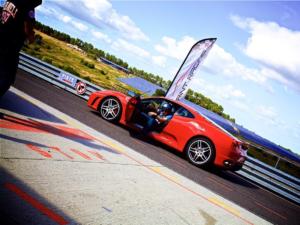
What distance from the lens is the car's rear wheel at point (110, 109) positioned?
30.5 feet

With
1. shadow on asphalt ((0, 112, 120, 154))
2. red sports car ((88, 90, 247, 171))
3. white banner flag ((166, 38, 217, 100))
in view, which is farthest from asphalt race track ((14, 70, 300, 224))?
white banner flag ((166, 38, 217, 100))

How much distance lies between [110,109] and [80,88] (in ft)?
18.8

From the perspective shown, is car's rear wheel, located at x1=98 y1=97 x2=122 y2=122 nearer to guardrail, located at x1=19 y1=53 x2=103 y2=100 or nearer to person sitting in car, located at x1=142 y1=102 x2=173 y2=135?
person sitting in car, located at x1=142 y1=102 x2=173 y2=135

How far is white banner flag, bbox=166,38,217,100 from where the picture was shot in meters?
13.2

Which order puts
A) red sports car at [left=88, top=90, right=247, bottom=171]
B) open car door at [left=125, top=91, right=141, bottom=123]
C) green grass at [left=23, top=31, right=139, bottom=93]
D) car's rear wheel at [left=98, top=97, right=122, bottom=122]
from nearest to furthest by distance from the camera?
red sports car at [left=88, top=90, right=247, bottom=171] < open car door at [left=125, top=91, right=141, bottom=123] < car's rear wheel at [left=98, top=97, right=122, bottom=122] < green grass at [left=23, top=31, right=139, bottom=93]

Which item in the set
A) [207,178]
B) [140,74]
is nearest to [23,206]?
[207,178]

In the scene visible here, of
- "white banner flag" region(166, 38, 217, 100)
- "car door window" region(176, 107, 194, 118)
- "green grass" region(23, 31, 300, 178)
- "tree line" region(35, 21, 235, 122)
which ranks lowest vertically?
"green grass" region(23, 31, 300, 178)

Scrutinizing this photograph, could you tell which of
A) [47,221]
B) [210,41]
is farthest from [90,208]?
[210,41]

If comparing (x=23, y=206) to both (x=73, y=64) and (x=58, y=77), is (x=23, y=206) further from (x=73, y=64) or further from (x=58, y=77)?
(x=73, y=64)

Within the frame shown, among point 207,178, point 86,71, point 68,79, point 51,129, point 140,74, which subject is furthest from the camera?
point 140,74

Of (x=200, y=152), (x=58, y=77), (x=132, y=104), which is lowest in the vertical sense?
(x=58, y=77)

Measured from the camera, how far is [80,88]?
575 inches

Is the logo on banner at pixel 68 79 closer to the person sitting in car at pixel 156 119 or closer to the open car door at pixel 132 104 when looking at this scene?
the open car door at pixel 132 104

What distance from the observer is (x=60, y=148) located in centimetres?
429
